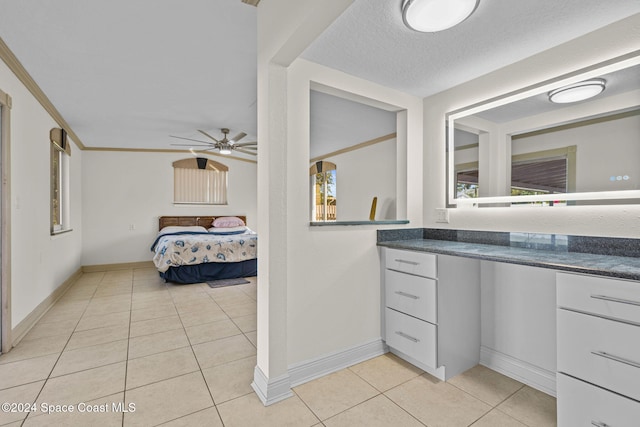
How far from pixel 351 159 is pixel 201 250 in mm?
2798

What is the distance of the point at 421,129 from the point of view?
258cm

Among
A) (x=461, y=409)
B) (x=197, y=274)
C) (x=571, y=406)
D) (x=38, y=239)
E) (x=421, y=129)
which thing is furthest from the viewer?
(x=197, y=274)

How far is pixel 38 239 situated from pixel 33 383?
5.81 feet

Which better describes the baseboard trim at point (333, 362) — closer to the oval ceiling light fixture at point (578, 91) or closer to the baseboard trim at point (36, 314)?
the oval ceiling light fixture at point (578, 91)

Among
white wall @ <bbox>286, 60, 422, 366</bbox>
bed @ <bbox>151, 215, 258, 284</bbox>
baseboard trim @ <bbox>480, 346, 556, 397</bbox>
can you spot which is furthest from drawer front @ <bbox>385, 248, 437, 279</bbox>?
bed @ <bbox>151, 215, 258, 284</bbox>

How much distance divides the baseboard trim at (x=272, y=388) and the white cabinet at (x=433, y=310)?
32.7 inches

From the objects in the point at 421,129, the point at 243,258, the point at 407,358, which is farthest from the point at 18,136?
the point at 407,358

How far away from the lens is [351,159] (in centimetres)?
516

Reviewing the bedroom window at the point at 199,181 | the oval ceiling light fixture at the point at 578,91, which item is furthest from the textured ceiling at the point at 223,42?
the bedroom window at the point at 199,181

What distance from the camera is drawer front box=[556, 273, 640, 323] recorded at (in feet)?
3.68

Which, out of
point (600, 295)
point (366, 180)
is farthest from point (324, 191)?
point (600, 295)

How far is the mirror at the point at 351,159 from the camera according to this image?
353cm

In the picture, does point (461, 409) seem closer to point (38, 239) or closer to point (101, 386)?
point (101, 386)

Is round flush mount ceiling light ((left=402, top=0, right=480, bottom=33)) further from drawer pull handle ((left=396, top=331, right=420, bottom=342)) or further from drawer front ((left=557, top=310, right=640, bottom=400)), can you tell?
drawer pull handle ((left=396, top=331, right=420, bottom=342))
